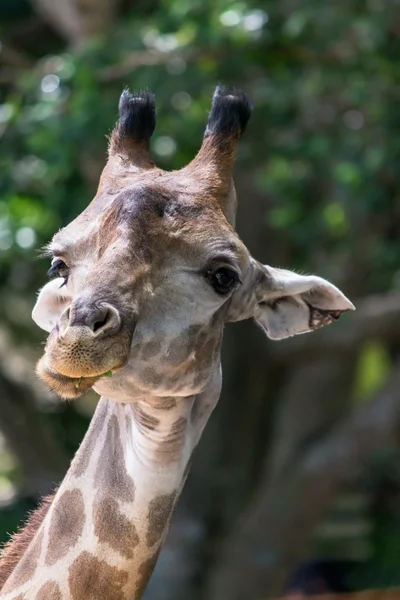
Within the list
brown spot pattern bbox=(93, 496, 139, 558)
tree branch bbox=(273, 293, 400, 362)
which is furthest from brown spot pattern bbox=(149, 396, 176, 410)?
tree branch bbox=(273, 293, 400, 362)

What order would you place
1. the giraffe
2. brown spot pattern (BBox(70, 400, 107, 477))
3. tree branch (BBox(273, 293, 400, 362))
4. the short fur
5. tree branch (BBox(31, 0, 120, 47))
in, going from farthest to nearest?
tree branch (BBox(273, 293, 400, 362))
tree branch (BBox(31, 0, 120, 47))
the short fur
brown spot pattern (BBox(70, 400, 107, 477))
the giraffe

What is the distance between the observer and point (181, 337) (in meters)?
2.85

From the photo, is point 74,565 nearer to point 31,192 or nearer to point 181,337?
point 181,337

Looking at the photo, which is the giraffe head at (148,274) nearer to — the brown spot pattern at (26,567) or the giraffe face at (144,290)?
the giraffe face at (144,290)

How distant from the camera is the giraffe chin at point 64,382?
2566 millimetres

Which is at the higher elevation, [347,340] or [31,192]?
[31,192]

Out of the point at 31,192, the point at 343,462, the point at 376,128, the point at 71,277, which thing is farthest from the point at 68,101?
the point at 71,277

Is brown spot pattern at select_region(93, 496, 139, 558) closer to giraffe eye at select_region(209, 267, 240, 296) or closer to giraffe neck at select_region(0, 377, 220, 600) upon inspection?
giraffe neck at select_region(0, 377, 220, 600)

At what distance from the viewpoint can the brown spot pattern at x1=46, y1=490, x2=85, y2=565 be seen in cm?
296

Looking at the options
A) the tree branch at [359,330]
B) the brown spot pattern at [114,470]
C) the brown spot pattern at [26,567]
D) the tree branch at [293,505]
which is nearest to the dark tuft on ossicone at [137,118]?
the brown spot pattern at [114,470]

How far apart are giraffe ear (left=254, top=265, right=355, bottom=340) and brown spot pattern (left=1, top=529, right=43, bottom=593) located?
1.06m

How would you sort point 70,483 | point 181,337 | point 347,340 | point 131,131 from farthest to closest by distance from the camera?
point 347,340 < point 131,131 < point 70,483 < point 181,337

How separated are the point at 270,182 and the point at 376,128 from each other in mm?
932

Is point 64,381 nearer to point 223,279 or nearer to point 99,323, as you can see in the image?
point 99,323
